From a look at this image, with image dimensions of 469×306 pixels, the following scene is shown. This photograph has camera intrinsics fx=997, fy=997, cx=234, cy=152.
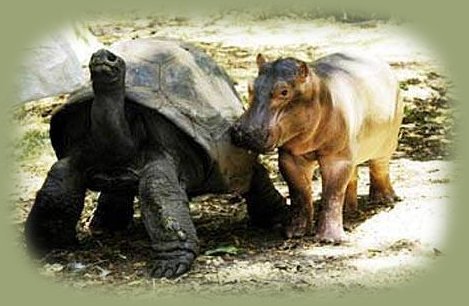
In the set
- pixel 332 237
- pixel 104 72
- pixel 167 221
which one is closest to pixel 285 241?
pixel 332 237

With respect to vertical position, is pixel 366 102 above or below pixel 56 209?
above

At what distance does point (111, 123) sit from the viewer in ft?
16.6

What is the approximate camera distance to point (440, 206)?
18.9 ft

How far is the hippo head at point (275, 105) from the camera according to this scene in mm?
4918

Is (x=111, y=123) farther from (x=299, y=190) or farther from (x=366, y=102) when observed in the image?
(x=366, y=102)

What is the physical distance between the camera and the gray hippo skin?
4.95 meters

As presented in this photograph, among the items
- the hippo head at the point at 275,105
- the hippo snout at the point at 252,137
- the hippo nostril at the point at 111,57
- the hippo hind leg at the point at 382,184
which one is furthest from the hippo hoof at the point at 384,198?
the hippo nostril at the point at 111,57

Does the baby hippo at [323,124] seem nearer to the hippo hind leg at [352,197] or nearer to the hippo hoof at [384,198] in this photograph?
the hippo hind leg at [352,197]

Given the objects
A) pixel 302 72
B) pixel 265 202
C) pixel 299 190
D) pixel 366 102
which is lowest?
pixel 265 202

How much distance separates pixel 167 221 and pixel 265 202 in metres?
0.95

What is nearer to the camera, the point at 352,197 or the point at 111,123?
the point at 111,123

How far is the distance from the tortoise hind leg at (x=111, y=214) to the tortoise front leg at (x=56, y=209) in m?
0.46

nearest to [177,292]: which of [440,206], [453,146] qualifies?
[440,206]

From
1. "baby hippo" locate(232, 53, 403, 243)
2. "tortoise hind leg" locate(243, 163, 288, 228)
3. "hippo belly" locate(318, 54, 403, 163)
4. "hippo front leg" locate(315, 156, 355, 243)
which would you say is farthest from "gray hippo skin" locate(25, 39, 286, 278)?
"hippo belly" locate(318, 54, 403, 163)
